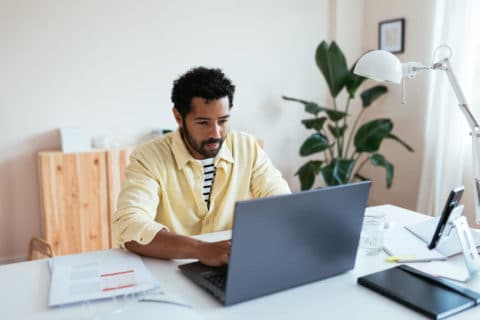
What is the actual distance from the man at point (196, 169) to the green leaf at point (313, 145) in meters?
1.60

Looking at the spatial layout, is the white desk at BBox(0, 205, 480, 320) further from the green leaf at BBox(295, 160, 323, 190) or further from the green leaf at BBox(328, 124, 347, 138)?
the green leaf at BBox(328, 124, 347, 138)

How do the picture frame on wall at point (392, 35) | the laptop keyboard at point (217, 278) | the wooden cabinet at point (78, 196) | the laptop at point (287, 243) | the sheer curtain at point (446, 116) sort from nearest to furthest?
the laptop at point (287, 243) → the laptop keyboard at point (217, 278) → the wooden cabinet at point (78, 196) → the sheer curtain at point (446, 116) → the picture frame on wall at point (392, 35)

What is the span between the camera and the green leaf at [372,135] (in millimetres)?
3232

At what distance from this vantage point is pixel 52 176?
267 cm

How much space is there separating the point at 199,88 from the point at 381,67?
0.65 metres

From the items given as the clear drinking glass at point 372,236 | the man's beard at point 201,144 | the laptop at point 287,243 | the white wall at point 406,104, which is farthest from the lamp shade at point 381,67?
the white wall at point 406,104

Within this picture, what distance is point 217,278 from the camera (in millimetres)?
1104

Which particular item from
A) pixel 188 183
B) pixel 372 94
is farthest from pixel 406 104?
pixel 188 183

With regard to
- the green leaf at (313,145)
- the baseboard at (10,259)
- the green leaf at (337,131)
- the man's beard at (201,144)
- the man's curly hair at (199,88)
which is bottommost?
the baseboard at (10,259)

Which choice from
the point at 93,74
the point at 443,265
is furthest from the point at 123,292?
the point at 93,74

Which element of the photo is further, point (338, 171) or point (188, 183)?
point (338, 171)

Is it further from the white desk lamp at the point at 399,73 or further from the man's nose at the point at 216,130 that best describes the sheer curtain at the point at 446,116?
the man's nose at the point at 216,130

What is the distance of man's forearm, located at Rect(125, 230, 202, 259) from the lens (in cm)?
124

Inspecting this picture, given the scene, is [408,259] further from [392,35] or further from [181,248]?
[392,35]
